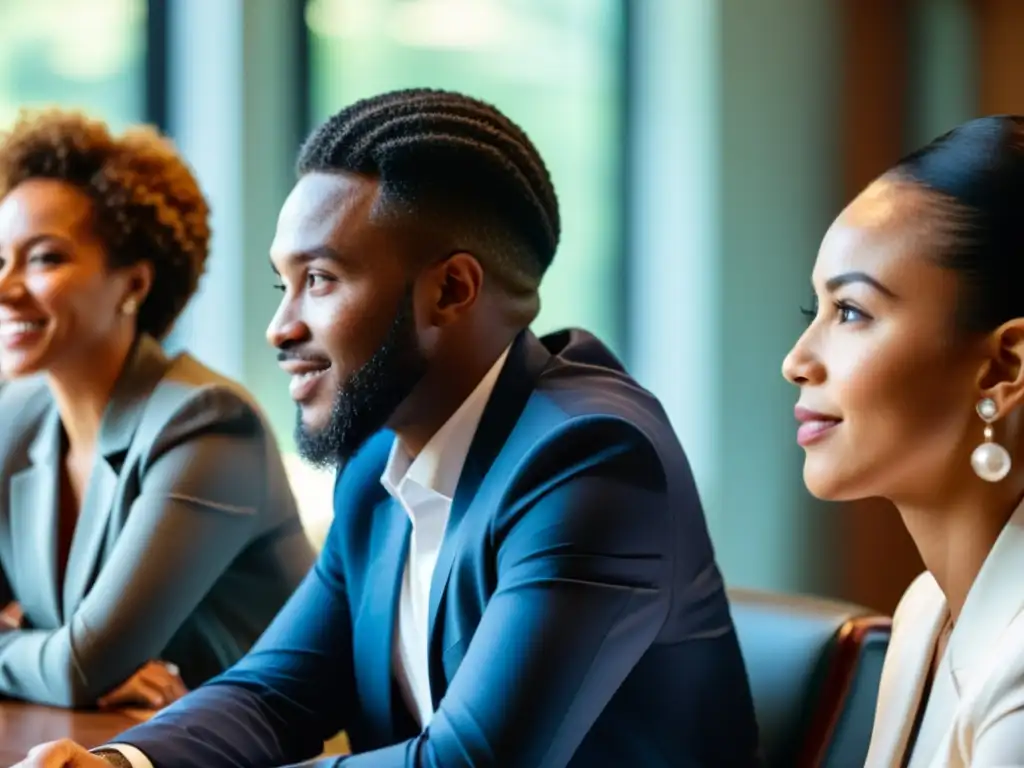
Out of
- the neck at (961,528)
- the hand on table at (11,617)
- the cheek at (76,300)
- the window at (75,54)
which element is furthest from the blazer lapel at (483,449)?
the window at (75,54)

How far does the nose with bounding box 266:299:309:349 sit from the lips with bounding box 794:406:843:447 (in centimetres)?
48

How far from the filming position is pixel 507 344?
4.60ft

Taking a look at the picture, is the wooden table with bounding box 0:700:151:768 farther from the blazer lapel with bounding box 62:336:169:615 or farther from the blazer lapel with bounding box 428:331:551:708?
the blazer lapel with bounding box 428:331:551:708

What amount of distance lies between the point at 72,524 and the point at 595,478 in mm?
875

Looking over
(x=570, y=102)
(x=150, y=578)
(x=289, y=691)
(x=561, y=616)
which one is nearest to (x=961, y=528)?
(x=561, y=616)

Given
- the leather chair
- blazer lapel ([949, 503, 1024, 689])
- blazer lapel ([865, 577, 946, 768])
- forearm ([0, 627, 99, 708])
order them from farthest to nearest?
1. forearm ([0, 627, 99, 708])
2. the leather chair
3. blazer lapel ([865, 577, 946, 768])
4. blazer lapel ([949, 503, 1024, 689])

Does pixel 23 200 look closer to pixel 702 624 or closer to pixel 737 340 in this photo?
pixel 702 624

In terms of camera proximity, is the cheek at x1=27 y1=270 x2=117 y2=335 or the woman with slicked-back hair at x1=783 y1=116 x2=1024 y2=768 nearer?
the woman with slicked-back hair at x1=783 y1=116 x2=1024 y2=768

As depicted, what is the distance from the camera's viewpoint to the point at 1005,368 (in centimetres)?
105

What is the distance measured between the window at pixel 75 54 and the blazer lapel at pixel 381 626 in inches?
61.9

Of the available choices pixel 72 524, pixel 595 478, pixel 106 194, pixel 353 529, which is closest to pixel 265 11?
pixel 106 194

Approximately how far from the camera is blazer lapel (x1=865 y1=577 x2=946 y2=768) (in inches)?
45.5

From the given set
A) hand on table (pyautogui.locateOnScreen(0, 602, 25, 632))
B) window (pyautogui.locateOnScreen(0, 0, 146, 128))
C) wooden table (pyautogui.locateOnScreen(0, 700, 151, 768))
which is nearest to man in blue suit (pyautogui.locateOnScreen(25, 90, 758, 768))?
wooden table (pyautogui.locateOnScreen(0, 700, 151, 768))

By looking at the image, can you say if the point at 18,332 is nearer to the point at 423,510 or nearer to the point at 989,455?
the point at 423,510
